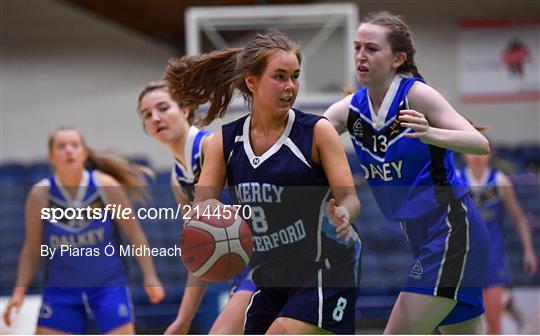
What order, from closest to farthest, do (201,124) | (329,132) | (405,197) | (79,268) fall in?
(329,132)
(405,197)
(201,124)
(79,268)

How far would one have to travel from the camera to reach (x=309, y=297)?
338cm

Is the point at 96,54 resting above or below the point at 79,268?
above

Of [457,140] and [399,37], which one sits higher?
[399,37]

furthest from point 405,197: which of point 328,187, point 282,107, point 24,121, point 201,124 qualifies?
point 24,121

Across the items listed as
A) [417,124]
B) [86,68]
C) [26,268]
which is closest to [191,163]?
[417,124]

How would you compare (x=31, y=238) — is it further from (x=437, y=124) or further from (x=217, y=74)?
(x=437, y=124)

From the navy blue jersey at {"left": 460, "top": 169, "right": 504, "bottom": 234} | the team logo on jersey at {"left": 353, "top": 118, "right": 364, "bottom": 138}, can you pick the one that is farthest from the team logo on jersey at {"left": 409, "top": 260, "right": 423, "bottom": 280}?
the navy blue jersey at {"left": 460, "top": 169, "right": 504, "bottom": 234}

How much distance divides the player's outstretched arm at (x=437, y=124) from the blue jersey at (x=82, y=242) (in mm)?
1834

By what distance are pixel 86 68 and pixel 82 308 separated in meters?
7.62

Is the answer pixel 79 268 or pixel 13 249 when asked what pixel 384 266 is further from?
pixel 13 249

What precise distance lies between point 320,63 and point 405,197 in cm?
620

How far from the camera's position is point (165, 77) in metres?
4.23

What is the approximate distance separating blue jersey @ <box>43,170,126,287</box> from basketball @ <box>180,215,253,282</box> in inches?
49.4

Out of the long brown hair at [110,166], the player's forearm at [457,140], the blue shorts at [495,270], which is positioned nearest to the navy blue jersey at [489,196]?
the blue shorts at [495,270]
